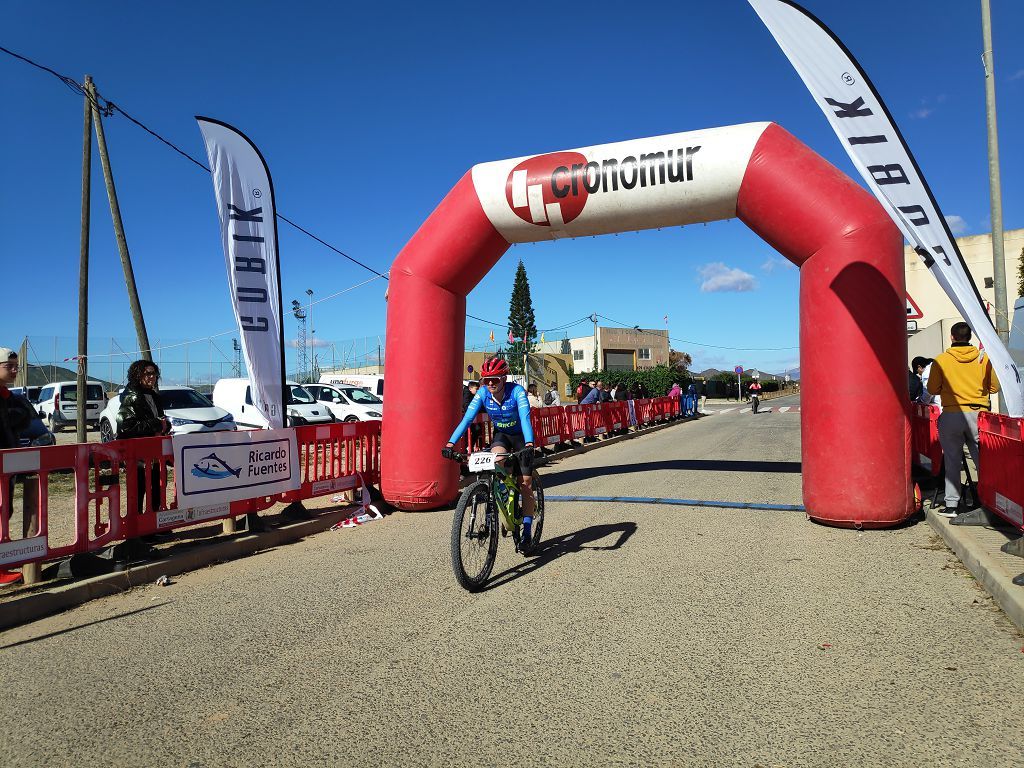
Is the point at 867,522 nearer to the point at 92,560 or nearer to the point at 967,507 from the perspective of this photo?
the point at 967,507

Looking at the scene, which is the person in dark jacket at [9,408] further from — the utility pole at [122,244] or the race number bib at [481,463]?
the utility pole at [122,244]

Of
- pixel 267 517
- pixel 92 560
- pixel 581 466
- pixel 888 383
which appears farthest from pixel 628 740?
pixel 581 466

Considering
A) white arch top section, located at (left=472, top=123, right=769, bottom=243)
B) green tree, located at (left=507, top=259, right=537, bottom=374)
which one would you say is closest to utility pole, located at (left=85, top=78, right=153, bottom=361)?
white arch top section, located at (left=472, top=123, right=769, bottom=243)

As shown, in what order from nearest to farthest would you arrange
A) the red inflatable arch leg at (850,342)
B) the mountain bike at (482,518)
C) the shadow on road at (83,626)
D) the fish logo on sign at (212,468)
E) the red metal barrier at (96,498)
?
the shadow on road at (83,626) < the mountain bike at (482,518) < the red metal barrier at (96,498) < the fish logo on sign at (212,468) < the red inflatable arch leg at (850,342)

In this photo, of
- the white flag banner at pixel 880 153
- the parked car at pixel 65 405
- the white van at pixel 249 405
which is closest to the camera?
the white flag banner at pixel 880 153

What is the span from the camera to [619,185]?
8062 millimetres

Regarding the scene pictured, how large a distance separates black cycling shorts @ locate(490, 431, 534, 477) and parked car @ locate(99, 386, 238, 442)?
8.97 meters

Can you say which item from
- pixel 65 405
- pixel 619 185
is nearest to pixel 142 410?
pixel 619 185

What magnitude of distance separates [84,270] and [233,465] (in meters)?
11.0

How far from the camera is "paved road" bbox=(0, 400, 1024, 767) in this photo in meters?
2.86

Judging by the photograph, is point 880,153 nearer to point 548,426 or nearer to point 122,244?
point 548,426

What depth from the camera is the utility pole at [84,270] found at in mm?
14266

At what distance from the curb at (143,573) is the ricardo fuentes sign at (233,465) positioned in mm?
464

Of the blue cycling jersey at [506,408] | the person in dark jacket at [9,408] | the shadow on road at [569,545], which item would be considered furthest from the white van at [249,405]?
the blue cycling jersey at [506,408]
